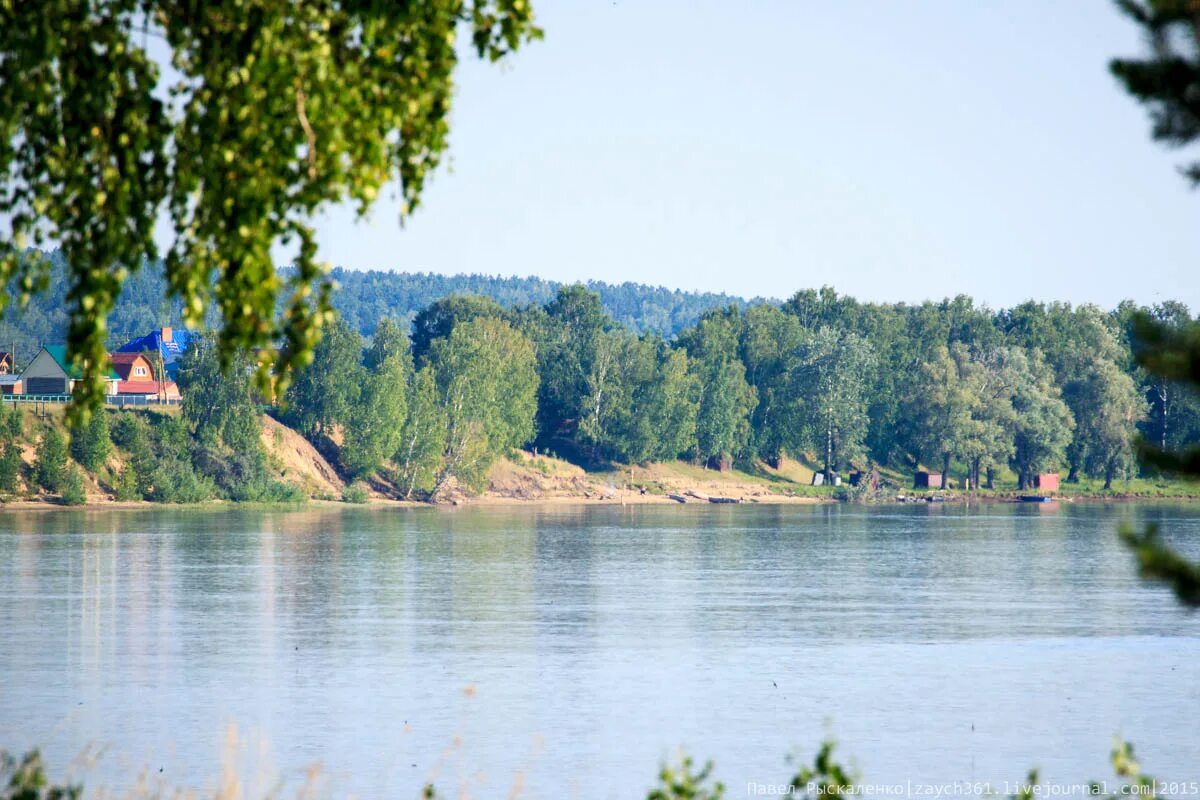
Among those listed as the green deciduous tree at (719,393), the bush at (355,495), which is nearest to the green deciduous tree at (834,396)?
the green deciduous tree at (719,393)

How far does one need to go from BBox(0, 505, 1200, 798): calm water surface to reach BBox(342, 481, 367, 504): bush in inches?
1886

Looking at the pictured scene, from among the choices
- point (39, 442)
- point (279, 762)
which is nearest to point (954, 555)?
point (279, 762)

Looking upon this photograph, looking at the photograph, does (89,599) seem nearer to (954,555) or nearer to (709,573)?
(709,573)

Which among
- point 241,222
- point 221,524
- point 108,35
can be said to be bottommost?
point 221,524

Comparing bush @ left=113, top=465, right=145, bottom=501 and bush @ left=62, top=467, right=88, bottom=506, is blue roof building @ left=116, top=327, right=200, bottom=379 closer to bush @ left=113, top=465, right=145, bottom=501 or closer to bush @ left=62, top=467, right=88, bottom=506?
bush @ left=113, top=465, right=145, bottom=501

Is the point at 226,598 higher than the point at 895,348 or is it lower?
lower

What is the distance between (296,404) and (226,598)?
75.7 metres

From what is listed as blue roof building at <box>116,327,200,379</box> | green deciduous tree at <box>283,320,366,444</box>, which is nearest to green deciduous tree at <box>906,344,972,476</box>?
green deciduous tree at <box>283,320,366,444</box>

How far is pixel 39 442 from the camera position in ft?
323

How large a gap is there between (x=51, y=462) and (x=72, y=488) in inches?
87.1

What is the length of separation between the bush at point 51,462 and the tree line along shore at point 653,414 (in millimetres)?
258

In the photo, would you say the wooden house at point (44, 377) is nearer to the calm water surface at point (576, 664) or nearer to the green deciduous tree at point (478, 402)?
the green deciduous tree at point (478, 402)

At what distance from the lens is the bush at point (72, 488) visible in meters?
96.5

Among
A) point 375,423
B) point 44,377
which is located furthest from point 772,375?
point 44,377
